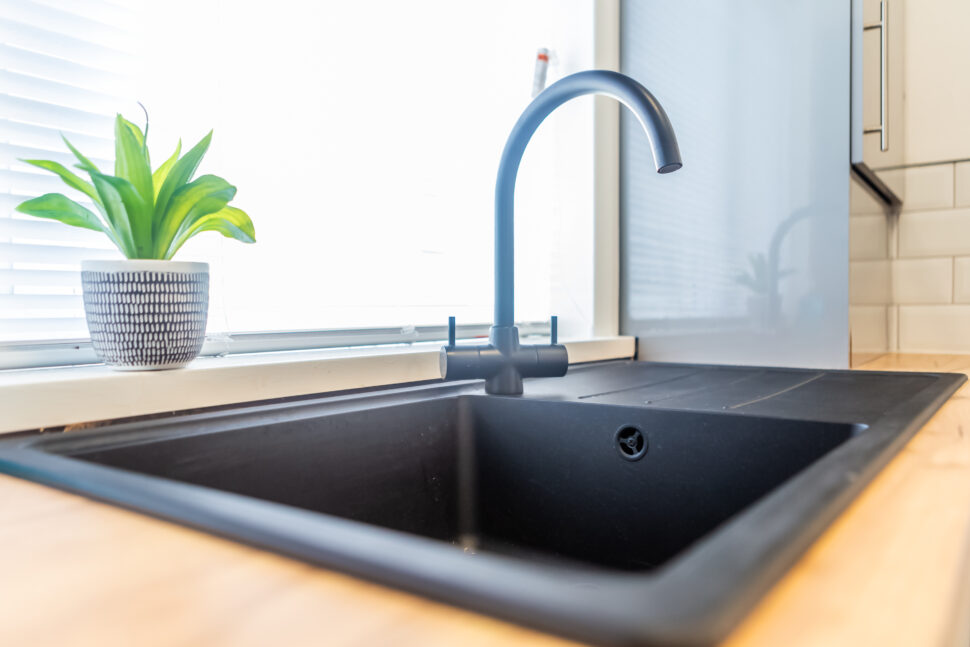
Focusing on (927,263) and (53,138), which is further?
(927,263)

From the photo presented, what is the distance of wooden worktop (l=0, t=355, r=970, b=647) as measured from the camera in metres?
0.24

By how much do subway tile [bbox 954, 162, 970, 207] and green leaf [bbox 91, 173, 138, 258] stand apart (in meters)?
1.84

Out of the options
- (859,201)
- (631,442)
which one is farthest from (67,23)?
(859,201)

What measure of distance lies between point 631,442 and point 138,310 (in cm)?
54

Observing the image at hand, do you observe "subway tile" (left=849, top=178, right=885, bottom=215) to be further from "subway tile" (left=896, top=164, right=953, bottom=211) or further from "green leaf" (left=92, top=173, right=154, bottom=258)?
"green leaf" (left=92, top=173, right=154, bottom=258)

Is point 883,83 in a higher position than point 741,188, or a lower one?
higher

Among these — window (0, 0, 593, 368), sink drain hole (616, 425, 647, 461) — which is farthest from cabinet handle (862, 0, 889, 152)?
sink drain hole (616, 425, 647, 461)

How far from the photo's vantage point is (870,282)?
1509 mm

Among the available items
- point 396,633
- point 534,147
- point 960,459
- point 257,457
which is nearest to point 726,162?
point 534,147

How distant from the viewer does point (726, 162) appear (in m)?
1.42

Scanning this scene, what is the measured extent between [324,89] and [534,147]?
61 cm

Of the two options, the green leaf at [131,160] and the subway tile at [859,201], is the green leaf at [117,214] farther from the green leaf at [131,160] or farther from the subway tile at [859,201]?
the subway tile at [859,201]

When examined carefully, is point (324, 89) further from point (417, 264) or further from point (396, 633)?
point (396, 633)

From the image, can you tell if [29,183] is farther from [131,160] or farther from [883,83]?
[883,83]
